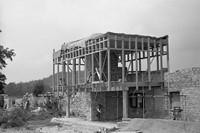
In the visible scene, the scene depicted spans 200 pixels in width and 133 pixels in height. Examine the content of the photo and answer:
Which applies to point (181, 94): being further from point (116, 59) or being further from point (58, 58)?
point (58, 58)

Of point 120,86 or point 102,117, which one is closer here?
point 120,86

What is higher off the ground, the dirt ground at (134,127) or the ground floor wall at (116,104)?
the ground floor wall at (116,104)

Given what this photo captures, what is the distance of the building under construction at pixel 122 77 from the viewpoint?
2106cm

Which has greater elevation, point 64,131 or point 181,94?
point 181,94

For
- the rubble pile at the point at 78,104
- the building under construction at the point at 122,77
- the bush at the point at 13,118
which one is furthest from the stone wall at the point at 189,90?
the bush at the point at 13,118

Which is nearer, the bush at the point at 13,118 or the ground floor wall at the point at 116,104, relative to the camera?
the ground floor wall at the point at 116,104

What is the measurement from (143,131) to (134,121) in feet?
4.66

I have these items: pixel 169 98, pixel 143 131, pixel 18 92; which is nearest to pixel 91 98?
pixel 169 98

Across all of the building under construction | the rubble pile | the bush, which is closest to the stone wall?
the building under construction

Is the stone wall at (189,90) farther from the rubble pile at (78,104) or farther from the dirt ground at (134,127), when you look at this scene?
the rubble pile at (78,104)

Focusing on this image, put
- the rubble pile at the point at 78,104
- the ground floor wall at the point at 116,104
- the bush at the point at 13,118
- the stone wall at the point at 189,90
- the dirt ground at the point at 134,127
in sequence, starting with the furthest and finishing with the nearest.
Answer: the rubble pile at the point at 78,104 < the bush at the point at 13,118 < the ground floor wall at the point at 116,104 < the stone wall at the point at 189,90 < the dirt ground at the point at 134,127

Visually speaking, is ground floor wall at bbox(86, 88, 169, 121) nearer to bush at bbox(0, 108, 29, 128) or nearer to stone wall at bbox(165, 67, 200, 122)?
stone wall at bbox(165, 67, 200, 122)

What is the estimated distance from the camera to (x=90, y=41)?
76.9ft

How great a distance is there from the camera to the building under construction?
21062 millimetres
